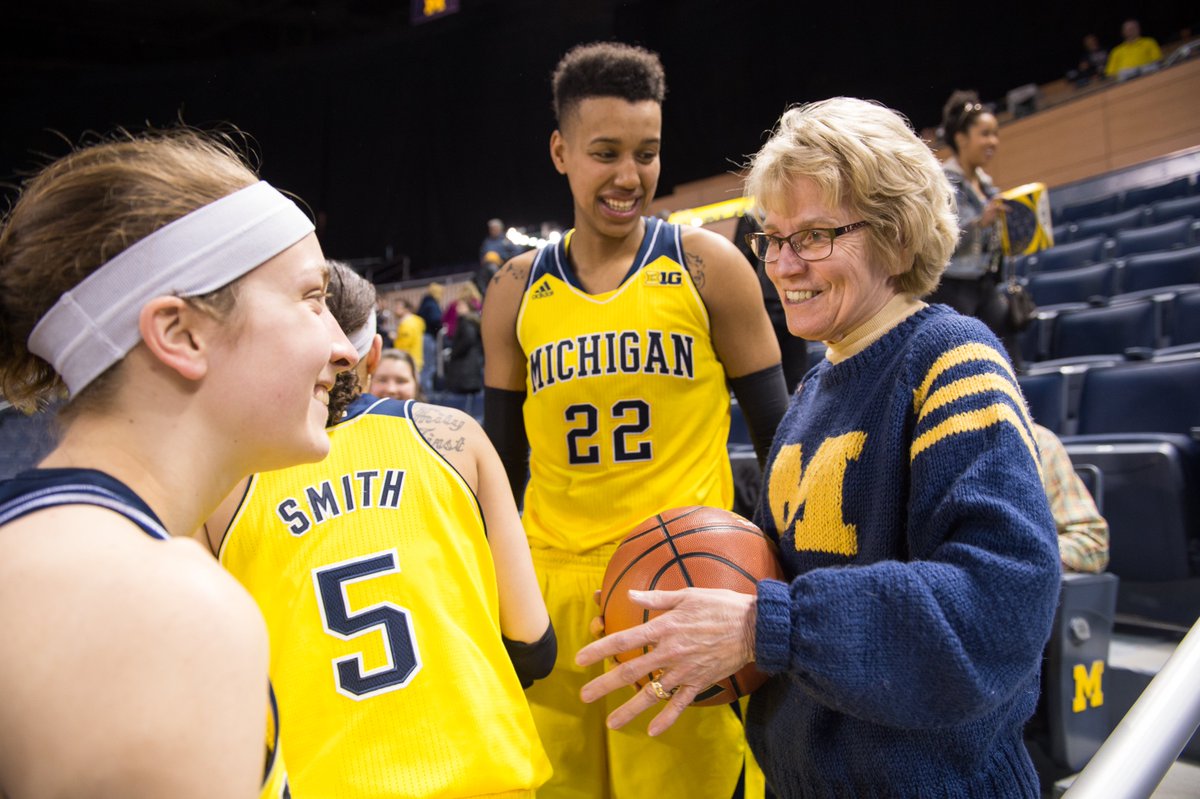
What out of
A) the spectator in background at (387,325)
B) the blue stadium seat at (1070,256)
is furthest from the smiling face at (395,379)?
the blue stadium seat at (1070,256)

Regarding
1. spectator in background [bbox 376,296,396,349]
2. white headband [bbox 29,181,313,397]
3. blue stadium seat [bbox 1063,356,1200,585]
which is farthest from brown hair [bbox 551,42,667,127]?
spectator in background [bbox 376,296,396,349]

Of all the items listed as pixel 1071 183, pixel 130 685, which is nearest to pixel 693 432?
pixel 130 685

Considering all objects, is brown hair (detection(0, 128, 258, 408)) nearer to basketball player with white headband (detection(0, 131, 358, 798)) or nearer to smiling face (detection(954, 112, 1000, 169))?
basketball player with white headband (detection(0, 131, 358, 798))

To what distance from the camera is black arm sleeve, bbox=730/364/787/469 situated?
7.77 ft

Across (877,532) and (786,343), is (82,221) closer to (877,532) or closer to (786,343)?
(877,532)

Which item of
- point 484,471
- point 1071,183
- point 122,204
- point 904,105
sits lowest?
point 484,471

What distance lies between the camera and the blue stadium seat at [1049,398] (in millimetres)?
4109

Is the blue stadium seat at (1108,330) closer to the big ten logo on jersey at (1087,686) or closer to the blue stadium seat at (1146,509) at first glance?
the blue stadium seat at (1146,509)

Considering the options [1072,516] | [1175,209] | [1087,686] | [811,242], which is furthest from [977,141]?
[1175,209]

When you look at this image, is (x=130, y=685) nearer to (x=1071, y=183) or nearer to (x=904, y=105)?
(x=1071, y=183)

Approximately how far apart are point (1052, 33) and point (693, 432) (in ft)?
45.7

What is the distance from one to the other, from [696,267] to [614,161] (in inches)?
14.7

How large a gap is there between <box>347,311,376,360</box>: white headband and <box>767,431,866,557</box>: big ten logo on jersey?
0.95m

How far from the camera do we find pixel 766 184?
157 centimetres
